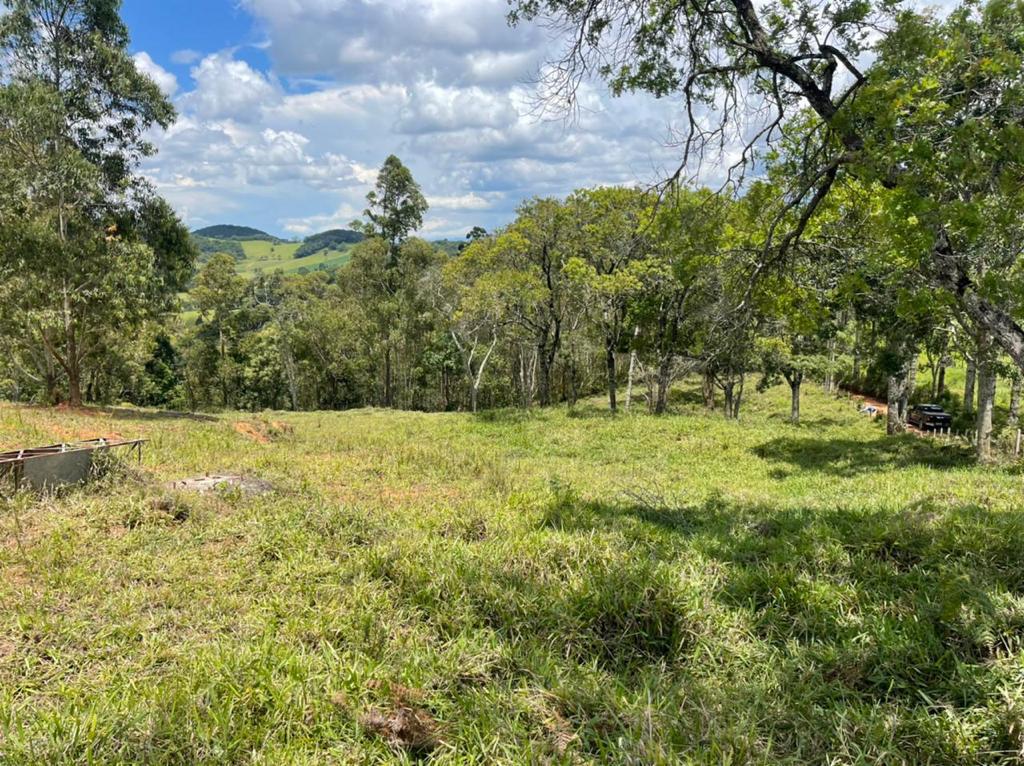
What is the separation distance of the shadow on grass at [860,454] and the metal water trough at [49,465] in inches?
480

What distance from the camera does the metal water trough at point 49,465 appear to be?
604 centimetres

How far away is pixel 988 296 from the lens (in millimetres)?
3812

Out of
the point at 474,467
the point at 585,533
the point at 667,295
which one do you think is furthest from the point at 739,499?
the point at 667,295

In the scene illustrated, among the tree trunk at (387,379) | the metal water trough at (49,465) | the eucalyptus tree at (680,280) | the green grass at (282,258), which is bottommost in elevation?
the tree trunk at (387,379)

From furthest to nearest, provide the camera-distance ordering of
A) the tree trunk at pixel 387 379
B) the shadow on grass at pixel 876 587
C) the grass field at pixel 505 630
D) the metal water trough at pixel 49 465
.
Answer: the tree trunk at pixel 387 379 < the metal water trough at pixel 49 465 < the shadow on grass at pixel 876 587 < the grass field at pixel 505 630

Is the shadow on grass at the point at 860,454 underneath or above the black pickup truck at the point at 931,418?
above

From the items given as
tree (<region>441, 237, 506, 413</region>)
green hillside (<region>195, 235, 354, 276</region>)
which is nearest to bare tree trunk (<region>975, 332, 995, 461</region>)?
tree (<region>441, 237, 506, 413</region>)

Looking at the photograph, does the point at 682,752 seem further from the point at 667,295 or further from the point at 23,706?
the point at 667,295

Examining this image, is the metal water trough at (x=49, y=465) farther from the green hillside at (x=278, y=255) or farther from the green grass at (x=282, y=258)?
the green hillside at (x=278, y=255)

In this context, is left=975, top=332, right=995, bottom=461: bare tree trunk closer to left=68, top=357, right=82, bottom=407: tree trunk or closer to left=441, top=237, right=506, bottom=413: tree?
left=441, top=237, right=506, bottom=413: tree

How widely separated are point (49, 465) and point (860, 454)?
1478 cm

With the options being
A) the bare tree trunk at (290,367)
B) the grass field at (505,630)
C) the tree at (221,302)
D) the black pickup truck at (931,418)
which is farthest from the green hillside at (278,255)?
the grass field at (505,630)

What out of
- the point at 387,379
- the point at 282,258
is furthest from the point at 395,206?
the point at 282,258

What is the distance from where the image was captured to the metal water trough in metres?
6.04
